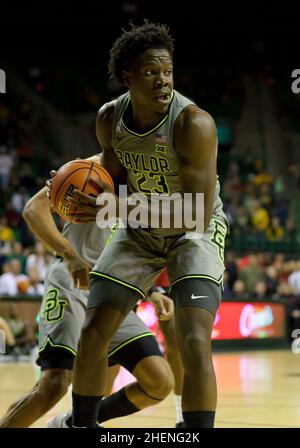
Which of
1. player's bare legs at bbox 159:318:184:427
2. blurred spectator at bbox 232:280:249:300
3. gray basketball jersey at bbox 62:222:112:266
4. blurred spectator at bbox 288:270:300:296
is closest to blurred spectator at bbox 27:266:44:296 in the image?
Answer: blurred spectator at bbox 232:280:249:300

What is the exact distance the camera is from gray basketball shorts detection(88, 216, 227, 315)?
4500 millimetres

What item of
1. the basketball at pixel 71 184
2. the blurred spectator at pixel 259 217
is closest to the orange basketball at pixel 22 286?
the blurred spectator at pixel 259 217

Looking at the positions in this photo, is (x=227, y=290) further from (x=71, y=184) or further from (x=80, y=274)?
(x=71, y=184)

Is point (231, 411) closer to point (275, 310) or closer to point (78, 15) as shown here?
point (275, 310)

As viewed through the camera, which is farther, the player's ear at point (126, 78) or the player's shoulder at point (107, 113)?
the player's shoulder at point (107, 113)

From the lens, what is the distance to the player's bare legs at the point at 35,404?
504 centimetres

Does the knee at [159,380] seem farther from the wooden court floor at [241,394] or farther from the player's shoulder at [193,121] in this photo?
the player's shoulder at [193,121]

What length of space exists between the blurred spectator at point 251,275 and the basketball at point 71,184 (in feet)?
42.4

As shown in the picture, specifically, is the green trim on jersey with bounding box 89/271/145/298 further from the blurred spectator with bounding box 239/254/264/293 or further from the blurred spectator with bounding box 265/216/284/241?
the blurred spectator with bounding box 265/216/284/241

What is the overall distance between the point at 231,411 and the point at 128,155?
135 inches

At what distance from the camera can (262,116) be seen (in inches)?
1062

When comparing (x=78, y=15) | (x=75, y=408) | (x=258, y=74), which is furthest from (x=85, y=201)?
(x=258, y=74)

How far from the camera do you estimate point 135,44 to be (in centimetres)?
458

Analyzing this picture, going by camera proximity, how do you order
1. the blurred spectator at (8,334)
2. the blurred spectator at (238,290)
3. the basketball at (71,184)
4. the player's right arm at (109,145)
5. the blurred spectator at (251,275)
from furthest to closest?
the blurred spectator at (251,275) → the blurred spectator at (238,290) → the blurred spectator at (8,334) → the player's right arm at (109,145) → the basketball at (71,184)
